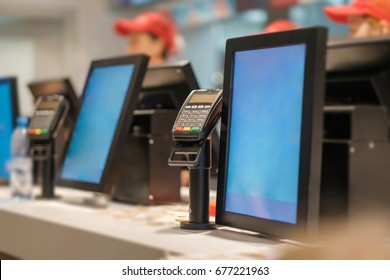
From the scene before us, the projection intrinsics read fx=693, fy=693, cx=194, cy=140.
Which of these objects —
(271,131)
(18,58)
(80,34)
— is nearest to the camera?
(271,131)

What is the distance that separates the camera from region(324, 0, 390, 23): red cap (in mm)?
2268

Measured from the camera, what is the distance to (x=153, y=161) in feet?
6.42

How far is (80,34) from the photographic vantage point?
5723 mm

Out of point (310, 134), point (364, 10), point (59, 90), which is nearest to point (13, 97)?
point (59, 90)

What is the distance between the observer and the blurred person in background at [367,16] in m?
2.29

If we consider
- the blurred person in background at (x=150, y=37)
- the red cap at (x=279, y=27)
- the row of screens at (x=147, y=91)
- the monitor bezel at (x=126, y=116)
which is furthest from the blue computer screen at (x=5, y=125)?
the blurred person in background at (x=150, y=37)

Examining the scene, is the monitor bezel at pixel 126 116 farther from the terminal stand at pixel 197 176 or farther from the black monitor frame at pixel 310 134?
the black monitor frame at pixel 310 134

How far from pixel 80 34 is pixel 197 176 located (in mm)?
4561

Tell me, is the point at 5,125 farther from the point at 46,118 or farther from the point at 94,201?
the point at 94,201

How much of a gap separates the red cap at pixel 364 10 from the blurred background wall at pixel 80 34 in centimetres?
222

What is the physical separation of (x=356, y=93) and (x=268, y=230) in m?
0.57

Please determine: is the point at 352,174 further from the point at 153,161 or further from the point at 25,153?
the point at 25,153

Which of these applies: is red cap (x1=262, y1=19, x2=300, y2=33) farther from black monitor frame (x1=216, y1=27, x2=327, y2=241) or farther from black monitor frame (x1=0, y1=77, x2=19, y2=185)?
black monitor frame (x1=0, y1=77, x2=19, y2=185)

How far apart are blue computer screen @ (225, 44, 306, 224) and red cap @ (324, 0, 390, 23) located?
1.09 m
